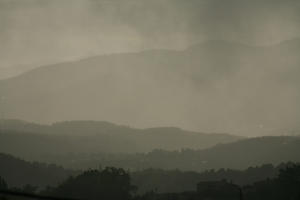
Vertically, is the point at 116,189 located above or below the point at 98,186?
below

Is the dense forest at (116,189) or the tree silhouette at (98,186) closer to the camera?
the dense forest at (116,189)

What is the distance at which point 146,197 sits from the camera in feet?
399

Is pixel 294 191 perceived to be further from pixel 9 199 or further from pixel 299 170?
pixel 9 199

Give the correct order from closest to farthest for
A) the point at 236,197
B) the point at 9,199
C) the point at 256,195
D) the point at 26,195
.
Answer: the point at 26,195 → the point at 9,199 → the point at 256,195 → the point at 236,197

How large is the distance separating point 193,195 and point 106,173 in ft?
73.3

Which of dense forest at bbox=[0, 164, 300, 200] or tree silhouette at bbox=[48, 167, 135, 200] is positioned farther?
tree silhouette at bbox=[48, 167, 135, 200]

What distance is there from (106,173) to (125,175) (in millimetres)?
4938

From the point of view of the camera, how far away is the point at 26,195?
767 centimetres

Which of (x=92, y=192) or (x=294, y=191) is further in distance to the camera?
(x=92, y=192)

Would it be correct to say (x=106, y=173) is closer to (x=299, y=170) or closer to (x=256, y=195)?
(x=256, y=195)

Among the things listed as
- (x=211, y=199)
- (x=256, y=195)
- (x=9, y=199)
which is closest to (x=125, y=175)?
(x=211, y=199)

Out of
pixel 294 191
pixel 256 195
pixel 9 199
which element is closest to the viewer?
pixel 9 199

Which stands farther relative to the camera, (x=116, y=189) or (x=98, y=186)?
(x=98, y=186)

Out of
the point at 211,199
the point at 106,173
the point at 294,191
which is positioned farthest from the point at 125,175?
the point at 294,191
